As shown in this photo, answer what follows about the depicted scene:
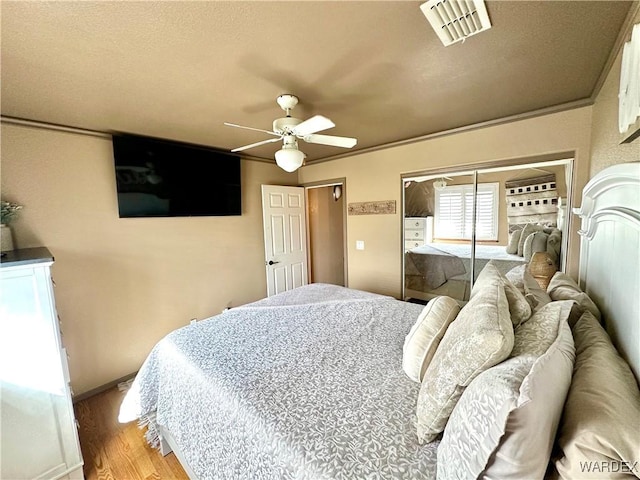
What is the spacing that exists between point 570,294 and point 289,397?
1552mm

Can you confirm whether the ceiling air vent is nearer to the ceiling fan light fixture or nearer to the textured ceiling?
the textured ceiling

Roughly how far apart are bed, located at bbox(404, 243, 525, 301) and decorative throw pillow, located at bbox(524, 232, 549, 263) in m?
0.14

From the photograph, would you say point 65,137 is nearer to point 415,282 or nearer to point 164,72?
point 164,72

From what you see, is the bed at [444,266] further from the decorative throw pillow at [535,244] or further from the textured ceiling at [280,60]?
the textured ceiling at [280,60]

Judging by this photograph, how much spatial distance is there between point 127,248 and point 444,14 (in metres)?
3.06

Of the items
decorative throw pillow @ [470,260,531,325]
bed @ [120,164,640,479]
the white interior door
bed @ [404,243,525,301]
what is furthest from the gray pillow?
the white interior door

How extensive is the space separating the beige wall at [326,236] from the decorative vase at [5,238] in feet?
11.8

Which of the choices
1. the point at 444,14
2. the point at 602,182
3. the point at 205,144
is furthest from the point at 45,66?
the point at 602,182

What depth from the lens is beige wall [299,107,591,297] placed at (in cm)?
217

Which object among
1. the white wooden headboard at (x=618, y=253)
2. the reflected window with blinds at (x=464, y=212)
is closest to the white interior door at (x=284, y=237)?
the reflected window with blinds at (x=464, y=212)

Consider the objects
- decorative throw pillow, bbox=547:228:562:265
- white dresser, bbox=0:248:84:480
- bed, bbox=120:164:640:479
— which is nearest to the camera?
bed, bbox=120:164:640:479

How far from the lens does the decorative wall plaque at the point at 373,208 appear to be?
3286mm

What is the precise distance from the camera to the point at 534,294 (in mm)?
1403

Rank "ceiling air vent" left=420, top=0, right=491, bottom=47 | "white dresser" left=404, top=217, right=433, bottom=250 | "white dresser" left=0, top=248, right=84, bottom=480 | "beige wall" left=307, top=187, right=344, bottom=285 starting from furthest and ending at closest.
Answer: "beige wall" left=307, top=187, right=344, bottom=285 < "white dresser" left=404, top=217, right=433, bottom=250 < "white dresser" left=0, top=248, right=84, bottom=480 < "ceiling air vent" left=420, top=0, right=491, bottom=47
